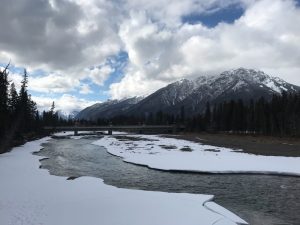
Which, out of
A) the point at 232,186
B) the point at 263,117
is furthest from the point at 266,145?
the point at 232,186

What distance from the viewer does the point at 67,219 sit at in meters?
18.5

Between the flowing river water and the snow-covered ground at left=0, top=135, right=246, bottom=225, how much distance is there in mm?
2119

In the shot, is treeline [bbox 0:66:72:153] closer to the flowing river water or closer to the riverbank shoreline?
the flowing river water

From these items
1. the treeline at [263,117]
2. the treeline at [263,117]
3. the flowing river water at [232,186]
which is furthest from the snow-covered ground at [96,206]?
the treeline at [263,117]

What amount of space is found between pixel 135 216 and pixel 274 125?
375 ft

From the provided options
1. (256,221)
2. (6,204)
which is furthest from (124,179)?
(256,221)

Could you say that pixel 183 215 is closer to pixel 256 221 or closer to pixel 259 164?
pixel 256 221

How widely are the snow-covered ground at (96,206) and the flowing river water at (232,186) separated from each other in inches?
83.4

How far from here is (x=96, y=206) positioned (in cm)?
2170

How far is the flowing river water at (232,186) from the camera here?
2234 centimetres

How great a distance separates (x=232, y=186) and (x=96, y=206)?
1404cm

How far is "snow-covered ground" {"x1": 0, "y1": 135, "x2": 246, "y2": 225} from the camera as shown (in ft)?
61.4

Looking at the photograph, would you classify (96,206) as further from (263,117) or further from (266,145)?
(263,117)

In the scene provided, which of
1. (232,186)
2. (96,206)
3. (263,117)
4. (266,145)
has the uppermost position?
(263,117)
